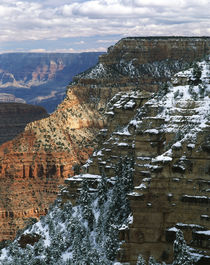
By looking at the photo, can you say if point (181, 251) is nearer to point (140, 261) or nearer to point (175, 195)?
point (140, 261)

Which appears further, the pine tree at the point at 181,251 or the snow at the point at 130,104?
the snow at the point at 130,104

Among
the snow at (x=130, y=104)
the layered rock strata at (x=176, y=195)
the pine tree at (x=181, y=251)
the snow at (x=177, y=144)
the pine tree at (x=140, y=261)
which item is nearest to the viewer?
the pine tree at (x=181, y=251)

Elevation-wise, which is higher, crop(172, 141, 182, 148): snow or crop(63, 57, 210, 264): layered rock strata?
crop(172, 141, 182, 148): snow

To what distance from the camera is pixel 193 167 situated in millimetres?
41969

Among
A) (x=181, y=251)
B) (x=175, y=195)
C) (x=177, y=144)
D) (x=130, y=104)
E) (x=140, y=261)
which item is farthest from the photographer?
(x=130, y=104)

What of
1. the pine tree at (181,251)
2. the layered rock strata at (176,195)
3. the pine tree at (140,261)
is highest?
the layered rock strata at (176,195)

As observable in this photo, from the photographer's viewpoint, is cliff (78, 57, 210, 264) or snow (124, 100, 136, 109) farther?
snow (124, 100, 136, 109)

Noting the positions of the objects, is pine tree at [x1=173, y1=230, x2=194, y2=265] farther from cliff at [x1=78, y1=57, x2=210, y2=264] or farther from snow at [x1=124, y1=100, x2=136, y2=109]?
snow at [x1=124, y1=100, x2=136, y2=109]

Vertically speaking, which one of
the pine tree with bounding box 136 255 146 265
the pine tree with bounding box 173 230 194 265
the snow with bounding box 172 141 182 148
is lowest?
the pine tree with bounding box 136 255 146 265

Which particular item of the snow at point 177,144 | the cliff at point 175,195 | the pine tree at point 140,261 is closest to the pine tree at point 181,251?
the cliff at point 175,195

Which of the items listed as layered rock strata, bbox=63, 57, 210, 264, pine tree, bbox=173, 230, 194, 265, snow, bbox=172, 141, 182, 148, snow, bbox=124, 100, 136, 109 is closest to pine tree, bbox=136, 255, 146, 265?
layered rock strata, bbox=63, 57, 210, 264

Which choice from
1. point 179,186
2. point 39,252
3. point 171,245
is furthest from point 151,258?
point 39,252

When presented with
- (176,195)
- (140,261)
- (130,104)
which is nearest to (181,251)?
(140,261)

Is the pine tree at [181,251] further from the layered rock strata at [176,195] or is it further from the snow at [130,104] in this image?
the snow at [130,104]
